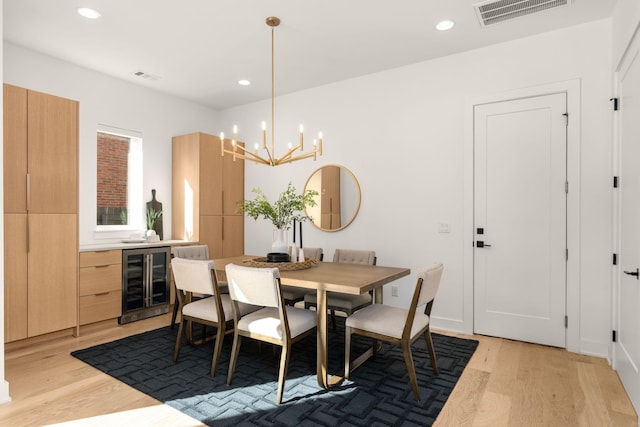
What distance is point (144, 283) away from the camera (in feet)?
14.0

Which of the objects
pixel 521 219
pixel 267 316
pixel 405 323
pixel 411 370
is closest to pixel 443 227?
pixel 521 219

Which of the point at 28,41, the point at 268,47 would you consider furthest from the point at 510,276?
the point at 28,41

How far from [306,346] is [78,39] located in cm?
357

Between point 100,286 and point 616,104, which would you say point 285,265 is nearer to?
point 100,286

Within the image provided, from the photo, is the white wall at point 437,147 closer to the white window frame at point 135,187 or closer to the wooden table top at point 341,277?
the wooden table top at point 341,277

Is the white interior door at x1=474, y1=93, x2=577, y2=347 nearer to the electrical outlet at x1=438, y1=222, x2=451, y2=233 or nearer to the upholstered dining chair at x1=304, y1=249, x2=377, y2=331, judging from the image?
the electrical outlet at x1=438, y1=222, x2=451, y2=233

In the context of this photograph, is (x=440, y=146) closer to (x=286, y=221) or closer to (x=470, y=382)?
(x=286, y=221)

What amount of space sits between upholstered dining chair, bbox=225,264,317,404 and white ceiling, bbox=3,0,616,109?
83.7 inches

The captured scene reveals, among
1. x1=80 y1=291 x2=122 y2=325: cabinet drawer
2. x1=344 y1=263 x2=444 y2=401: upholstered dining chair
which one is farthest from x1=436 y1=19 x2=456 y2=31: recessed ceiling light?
x1=80 y1=291 x2=122 y2=325: cabinet drawer

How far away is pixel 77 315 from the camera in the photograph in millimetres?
3660

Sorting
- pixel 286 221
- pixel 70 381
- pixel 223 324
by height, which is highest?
pixel 286 221

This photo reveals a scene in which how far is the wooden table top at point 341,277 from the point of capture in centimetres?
244

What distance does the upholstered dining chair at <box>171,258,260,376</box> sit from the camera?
2.75 meters

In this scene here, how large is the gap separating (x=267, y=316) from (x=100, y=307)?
2.25 meters
